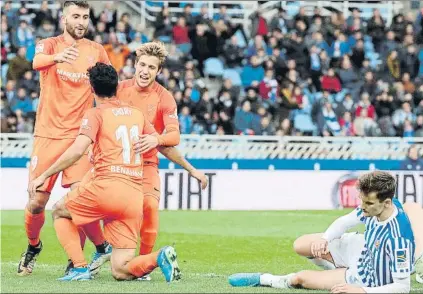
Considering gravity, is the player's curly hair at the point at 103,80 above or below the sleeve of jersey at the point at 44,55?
below

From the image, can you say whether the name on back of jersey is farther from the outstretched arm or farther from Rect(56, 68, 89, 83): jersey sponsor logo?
Rect(56, 68, 89, 83): jersey sponsor logo

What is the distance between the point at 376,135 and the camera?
79.4ft

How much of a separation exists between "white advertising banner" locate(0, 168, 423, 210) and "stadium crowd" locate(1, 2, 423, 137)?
257cm

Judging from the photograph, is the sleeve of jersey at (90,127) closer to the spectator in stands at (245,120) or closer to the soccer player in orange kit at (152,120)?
the soccer player in orange kit at (152,120)

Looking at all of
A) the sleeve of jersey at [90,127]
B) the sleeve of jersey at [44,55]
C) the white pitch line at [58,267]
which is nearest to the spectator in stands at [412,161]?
the white pitch line at [58,267]

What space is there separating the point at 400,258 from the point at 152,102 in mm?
3299

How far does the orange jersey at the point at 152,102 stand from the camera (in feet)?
35.7

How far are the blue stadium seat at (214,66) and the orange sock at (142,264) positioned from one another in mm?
16074

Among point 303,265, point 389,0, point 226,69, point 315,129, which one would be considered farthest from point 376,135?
point 303,265

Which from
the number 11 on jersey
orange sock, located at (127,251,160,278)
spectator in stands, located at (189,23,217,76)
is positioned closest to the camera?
orange sock, located at (127,251,160,278)

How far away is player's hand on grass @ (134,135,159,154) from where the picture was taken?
10.0 metres

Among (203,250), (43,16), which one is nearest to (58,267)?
(203,250)

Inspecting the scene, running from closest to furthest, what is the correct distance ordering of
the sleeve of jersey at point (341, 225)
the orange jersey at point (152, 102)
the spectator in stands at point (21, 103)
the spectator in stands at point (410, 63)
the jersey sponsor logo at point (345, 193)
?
the sleeve of jersey at point (341, 225) < the orange jersey at point (152, 102) < the jersey sponsor logo at point (345, 193) < the spectator in stands at point (21, 103) < the spectator in stands at point (410, 63)

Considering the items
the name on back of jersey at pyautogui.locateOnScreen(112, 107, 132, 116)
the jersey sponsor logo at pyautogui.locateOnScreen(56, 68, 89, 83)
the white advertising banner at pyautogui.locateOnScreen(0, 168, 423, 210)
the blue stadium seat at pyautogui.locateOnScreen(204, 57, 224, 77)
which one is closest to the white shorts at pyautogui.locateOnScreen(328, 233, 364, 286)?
the name on back of jersey at pyautogui.locateOnScreen(112, 107, 132, 116)
